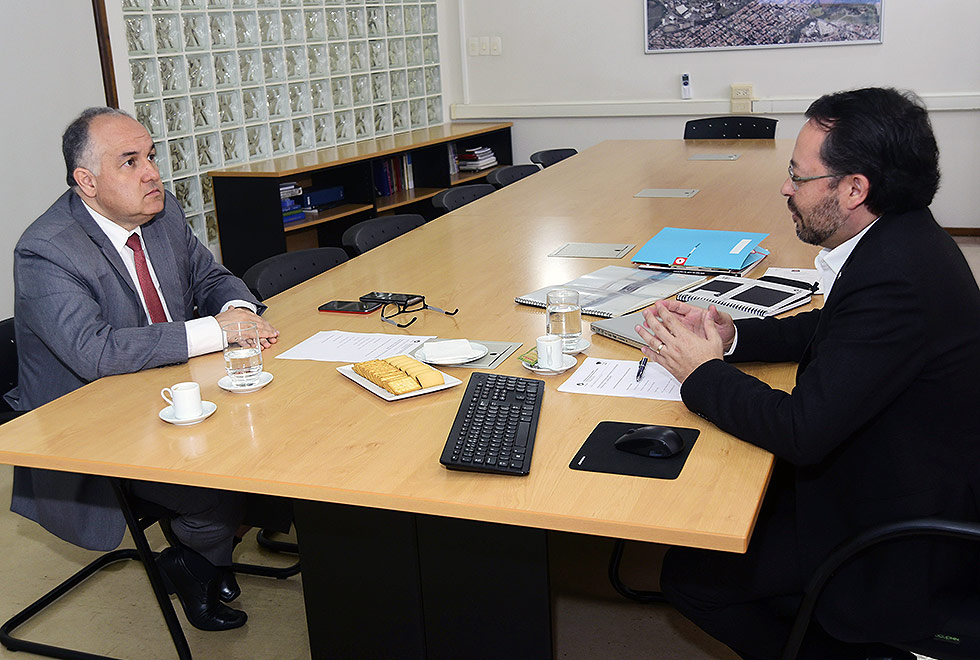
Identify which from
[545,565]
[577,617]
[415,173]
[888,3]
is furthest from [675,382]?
[888,3]

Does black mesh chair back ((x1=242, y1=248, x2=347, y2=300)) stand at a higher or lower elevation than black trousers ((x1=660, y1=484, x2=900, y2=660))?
higher

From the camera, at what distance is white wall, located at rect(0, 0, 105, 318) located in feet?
14.5

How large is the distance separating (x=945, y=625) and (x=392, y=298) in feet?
5.28

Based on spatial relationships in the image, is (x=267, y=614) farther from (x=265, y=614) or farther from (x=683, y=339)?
(x=683, y=339)

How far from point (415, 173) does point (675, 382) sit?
538 cm

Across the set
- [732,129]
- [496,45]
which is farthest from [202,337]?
[496,45]

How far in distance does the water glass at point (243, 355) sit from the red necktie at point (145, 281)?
0.53m

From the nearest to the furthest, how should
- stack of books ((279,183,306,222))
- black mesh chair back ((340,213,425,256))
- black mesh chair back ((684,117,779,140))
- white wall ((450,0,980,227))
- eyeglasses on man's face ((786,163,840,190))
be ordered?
eyeglasses on man's face ((786,163,840,190)) → black mesh chair back ((340,213,425,256)) → stack of books ((279,183,306,222)) → black mesh chair back ((684,117,779,140)) → white wall ((450,0,980,227))

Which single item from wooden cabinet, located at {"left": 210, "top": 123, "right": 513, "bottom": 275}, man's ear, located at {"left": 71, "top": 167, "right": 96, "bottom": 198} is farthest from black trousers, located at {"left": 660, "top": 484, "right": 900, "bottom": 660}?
wooden cabinet, located at {"left": 210, "top": 123, "right": 513, "bottom": 275}

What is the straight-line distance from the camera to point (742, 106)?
7.33m

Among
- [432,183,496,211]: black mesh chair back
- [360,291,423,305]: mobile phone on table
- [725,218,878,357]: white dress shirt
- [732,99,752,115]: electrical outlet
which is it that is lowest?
[360,291,423,305]: mobile phone on table

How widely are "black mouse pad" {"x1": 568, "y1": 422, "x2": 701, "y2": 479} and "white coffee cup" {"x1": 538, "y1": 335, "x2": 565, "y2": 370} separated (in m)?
0.34

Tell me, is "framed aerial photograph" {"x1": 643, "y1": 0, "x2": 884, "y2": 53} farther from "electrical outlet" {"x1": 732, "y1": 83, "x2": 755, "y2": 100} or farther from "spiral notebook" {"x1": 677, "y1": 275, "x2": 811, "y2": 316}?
"spiral notebook" {"x1": 677, "y1": 275, "x2": 811, "y2": 316}

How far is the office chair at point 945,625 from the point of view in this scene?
5.06ft
